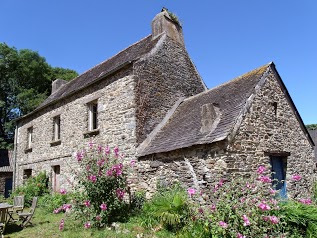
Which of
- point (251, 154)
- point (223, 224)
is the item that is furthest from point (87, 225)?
point (251, 154)

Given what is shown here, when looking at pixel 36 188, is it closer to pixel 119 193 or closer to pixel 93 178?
pixel 93 178

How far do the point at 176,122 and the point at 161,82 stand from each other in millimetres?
2113

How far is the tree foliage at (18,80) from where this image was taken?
32250mm

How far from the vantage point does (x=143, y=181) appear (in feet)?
31.5

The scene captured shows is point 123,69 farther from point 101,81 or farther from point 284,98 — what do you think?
point 284,98

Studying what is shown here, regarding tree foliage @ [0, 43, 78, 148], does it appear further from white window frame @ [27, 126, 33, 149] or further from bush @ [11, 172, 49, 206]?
bush @ [11, 172, 49, 206]

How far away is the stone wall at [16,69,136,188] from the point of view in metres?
10.5

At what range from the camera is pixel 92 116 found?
12445mm

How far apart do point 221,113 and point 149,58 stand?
165 inches

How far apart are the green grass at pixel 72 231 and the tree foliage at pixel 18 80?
2507 cm

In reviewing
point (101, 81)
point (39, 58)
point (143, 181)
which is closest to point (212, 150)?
point (143, 181)

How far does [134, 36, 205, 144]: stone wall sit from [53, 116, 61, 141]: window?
6.33 meters

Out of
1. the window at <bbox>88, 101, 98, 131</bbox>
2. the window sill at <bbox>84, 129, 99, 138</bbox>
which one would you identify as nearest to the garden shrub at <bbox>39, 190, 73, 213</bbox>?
the window sill at <bbox>84, 129, 99, 138</bbox>

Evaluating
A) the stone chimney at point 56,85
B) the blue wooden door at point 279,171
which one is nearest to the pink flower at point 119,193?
the blue wooden door at point 279,171
